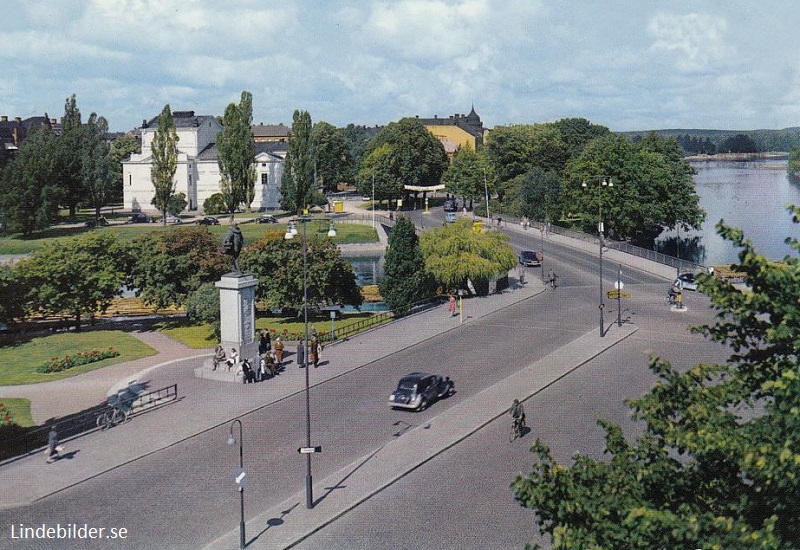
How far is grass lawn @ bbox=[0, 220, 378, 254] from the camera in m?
86.5

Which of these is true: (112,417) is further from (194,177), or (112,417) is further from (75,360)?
(194,177)

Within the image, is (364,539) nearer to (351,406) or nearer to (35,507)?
(35,507)

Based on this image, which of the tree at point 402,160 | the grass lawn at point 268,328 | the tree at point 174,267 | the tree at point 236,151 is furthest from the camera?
the tree at point 402,160

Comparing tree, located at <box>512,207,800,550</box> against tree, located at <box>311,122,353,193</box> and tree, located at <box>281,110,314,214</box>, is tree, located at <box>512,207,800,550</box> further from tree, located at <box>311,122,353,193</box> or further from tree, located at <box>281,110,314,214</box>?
tree, located at <box>311,122,353,193</box>

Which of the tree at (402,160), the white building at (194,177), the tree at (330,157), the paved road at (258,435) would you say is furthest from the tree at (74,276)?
the tree at (330,157)

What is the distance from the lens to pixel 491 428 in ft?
84.5

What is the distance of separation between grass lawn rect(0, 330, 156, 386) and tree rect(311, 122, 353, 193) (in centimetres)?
8420

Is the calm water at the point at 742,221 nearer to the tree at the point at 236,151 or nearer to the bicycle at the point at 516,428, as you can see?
the bicycle at the point at 516,428

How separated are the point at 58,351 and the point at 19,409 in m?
10.5

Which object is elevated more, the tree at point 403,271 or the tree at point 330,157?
the tree at point 330,157

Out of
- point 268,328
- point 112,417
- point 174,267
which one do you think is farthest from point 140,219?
point 112,417

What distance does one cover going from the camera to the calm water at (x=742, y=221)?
271 feet

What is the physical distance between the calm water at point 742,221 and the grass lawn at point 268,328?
1078 inches

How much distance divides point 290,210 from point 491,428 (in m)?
82.0
